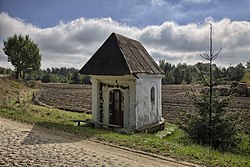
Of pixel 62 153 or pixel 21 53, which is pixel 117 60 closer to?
pixel 62 153

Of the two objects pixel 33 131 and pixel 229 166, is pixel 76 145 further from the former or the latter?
pixel 229 166

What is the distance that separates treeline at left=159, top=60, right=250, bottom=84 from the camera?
13.8 m

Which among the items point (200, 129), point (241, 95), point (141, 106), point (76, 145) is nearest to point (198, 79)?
point (200, 129)

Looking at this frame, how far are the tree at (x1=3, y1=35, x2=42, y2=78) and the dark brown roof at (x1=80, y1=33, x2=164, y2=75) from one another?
41.9m

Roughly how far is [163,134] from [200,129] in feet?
10.1

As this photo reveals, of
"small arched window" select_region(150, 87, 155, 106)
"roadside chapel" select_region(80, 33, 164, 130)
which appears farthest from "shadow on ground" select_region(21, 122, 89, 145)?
"small arched window" select_region(150, 87, 155, 106)

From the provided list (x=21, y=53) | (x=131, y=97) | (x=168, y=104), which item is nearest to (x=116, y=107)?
(x=131, y=97)

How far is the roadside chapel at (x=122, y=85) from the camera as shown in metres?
15.3

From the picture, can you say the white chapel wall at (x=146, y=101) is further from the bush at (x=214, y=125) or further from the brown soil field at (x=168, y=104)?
the bush at (x=214, y=125)

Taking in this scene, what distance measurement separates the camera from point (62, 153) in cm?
906

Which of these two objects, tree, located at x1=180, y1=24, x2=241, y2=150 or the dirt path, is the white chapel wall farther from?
the dirt path

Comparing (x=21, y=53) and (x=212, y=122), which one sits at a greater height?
(x=21, y=53)

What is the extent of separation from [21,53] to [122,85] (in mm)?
44387

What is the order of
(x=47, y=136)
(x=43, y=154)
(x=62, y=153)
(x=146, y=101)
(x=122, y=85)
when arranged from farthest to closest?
(x=146, y=101) → (x=122, y=85) → (x=47, y=136) → (x=62, y=153) → (x=43, y=154)
